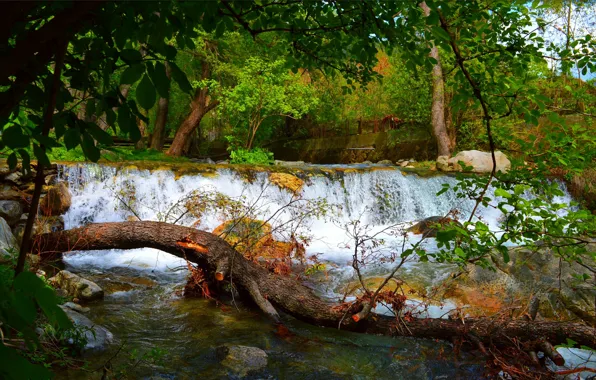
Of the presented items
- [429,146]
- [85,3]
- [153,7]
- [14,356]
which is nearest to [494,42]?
[153,7]

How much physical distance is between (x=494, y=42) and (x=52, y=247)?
21.3 ft

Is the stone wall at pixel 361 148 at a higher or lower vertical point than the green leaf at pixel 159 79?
higher

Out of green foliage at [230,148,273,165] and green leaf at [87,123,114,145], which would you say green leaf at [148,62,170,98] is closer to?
green leaf at [87,123,114,145]

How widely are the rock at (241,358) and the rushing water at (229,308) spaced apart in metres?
0.09

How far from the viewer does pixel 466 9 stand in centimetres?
168

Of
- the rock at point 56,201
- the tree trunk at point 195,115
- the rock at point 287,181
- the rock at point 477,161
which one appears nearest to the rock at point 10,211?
the rock at point 56,201

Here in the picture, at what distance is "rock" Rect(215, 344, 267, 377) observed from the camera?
4000 mm

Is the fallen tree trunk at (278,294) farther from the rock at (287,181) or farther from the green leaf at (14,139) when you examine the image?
the rock at (287,181)

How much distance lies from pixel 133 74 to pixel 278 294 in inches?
173

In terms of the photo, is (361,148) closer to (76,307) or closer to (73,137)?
(76,307)

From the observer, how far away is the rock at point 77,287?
18.7ft

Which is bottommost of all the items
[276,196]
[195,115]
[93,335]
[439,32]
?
[93,335]

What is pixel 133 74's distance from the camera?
0.97 metres

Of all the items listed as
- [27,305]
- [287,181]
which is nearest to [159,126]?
[287,181]
